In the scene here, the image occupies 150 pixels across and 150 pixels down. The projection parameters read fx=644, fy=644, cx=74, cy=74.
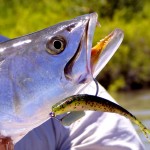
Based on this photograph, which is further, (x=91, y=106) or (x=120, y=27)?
(x=120, y=27)

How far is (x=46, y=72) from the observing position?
2.06 m

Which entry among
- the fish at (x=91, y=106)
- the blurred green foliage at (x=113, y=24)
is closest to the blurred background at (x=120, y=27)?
the blurred green foliage at (x=113, y=24)

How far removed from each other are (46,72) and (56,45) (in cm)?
9

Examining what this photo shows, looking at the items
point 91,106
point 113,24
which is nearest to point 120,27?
point 113,24

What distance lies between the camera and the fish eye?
206cm

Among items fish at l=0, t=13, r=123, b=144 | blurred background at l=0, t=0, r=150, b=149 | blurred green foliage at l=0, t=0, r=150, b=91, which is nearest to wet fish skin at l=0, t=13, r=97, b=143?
fish at l=0, t=13, r=123, b=144

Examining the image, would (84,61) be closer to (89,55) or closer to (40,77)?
(89,55)

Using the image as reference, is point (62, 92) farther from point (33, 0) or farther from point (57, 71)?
point (33, 0)

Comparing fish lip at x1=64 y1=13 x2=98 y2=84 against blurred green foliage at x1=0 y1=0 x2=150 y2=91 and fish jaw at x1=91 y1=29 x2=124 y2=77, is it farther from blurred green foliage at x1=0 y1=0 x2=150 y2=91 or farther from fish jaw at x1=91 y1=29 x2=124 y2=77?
blurred green foliage at x1=0 y1=0 x2=150 y2=91

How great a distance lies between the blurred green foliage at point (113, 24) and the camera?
25359 millimetres

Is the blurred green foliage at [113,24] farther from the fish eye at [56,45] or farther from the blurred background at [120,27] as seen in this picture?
the fish eye at [56,45]

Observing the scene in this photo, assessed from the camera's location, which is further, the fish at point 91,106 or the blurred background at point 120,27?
the blurred background at point 120,27

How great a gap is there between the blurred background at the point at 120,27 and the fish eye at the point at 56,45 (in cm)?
857

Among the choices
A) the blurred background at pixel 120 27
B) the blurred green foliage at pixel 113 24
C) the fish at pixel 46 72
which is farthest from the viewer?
the blurred green foliage at pixel 113 24
